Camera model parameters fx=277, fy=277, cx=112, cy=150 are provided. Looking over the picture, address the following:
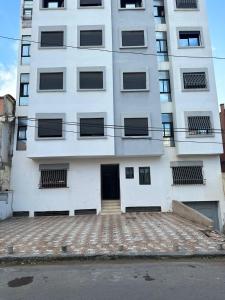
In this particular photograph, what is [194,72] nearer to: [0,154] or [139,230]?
[139,230]

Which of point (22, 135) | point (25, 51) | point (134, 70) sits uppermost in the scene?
point (25, 51)

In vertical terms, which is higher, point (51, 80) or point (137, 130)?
point (51, 80)

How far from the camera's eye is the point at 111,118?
16609 mm

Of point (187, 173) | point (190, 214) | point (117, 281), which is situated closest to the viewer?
point (117, 281)

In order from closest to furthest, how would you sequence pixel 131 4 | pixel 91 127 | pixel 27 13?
1. pixel 91 127
2. pixel 131 4
3. pixel 27 13

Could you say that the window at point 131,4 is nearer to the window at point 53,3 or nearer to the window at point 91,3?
the window at point 91,3

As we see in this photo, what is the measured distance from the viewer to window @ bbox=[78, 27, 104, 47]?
17.7 metres

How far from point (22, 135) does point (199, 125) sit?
1101cm

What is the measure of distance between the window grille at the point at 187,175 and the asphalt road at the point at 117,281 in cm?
1010

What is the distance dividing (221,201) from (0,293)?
14.5 meters

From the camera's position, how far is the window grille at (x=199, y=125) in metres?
16.9

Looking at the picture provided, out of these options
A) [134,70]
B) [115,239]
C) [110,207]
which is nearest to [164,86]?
[134,70]

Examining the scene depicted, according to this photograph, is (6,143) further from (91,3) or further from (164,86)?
(91,3)

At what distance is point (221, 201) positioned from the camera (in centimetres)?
1673
